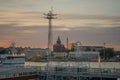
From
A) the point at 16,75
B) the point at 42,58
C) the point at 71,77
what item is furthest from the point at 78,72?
the point at 42,58

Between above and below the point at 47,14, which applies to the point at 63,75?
below

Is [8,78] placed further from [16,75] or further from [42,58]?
[42,58]

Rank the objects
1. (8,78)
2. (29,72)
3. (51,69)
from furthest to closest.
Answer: (51,69) → (29,72) → (8,78)

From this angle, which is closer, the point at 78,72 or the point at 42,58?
the point at 78,72

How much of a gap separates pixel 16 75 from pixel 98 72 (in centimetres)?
1361

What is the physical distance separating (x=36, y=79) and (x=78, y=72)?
21.8ft

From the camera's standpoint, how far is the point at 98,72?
59.8 m

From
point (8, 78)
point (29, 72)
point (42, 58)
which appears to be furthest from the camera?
point (42, 58)

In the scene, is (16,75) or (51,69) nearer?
(16,75)

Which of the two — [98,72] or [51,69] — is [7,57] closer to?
[51,69]

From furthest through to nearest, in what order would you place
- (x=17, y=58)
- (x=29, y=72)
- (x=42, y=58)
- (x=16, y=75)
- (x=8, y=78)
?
(x=42, y=58) < (x=17, y=58) < (x=29, y=72) < (x=16, y=75) < (x=8, y=78)

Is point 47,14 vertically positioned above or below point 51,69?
above

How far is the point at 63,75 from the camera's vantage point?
6006 centimetres

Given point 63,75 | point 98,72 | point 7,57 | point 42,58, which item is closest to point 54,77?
point 63,75
